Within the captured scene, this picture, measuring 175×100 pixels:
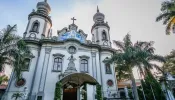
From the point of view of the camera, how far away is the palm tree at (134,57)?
13.3m

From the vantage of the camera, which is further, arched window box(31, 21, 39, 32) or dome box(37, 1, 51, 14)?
dome box(37, 1, 51, 14)

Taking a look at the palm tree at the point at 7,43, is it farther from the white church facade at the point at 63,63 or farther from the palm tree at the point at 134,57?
the palm tree at the point at 134,57

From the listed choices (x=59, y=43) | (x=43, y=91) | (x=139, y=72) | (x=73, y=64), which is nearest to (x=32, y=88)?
(x=43, y=91)

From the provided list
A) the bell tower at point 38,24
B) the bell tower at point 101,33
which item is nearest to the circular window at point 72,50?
the bell tower at point 101,33

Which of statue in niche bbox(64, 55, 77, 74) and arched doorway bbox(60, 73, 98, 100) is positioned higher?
statue in niche bbox(64, 55, 77, 74)

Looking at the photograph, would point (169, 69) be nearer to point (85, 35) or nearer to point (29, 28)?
point (85, 35)

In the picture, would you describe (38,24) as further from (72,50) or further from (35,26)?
(72,50)

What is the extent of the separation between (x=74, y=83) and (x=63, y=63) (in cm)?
282

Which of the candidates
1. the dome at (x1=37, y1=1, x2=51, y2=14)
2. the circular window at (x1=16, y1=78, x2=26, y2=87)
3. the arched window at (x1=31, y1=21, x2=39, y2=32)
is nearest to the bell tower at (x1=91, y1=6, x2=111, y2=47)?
the dome at (x1=37, y1=1, x2=51, y2=14)

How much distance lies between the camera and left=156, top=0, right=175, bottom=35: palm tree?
13.1 meters

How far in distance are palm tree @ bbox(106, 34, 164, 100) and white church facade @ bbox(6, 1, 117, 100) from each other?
345 centimetres

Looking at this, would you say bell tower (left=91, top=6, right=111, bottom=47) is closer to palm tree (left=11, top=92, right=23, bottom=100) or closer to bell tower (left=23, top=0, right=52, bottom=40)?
bell tower (left=23, top=0, right=52, bottom=40)

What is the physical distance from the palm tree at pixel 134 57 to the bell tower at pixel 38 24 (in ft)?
35.9

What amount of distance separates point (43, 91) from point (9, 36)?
6457mm
